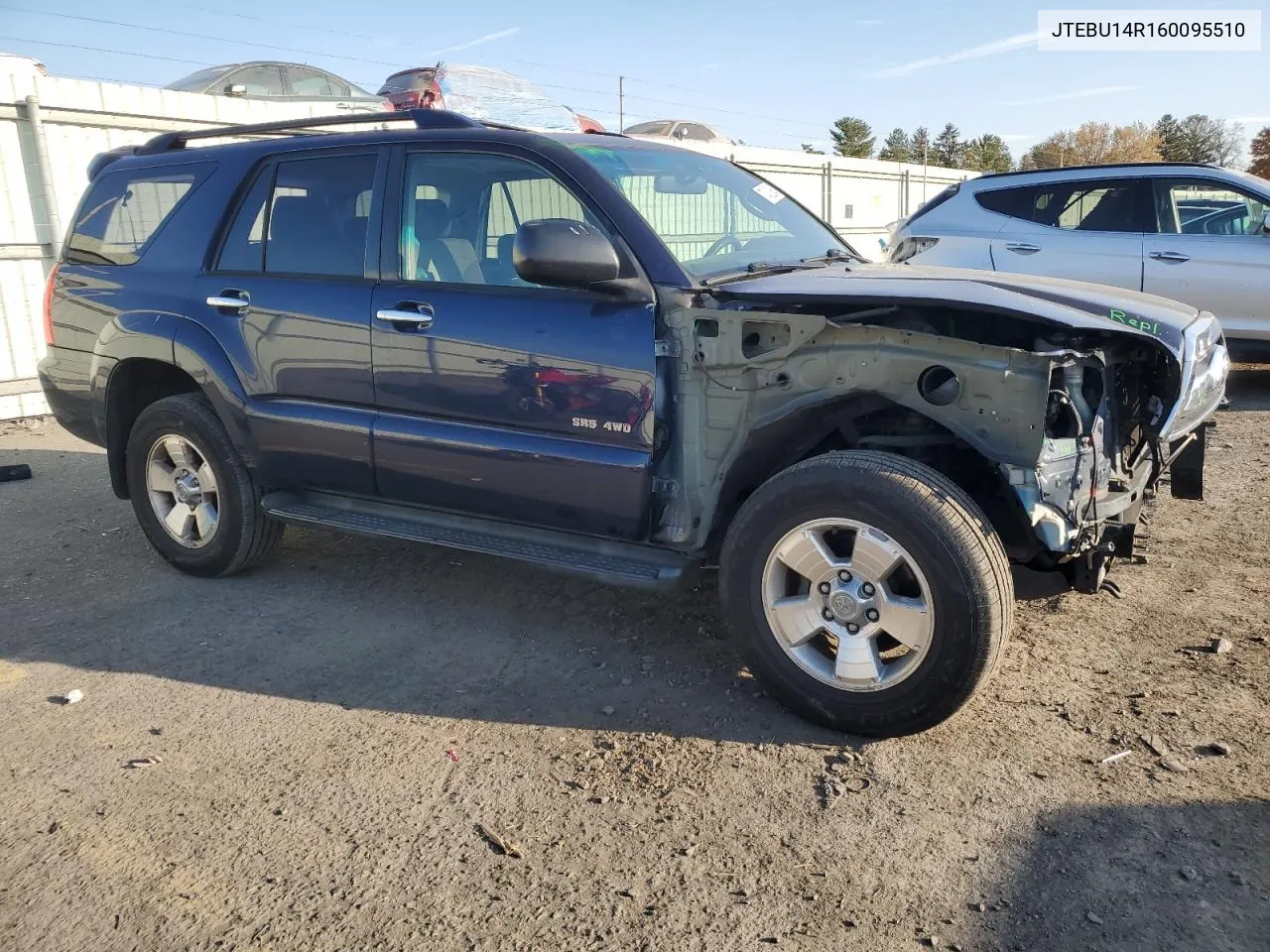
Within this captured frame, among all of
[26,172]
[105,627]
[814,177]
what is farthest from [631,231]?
[814,177]

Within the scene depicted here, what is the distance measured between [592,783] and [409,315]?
1.92m

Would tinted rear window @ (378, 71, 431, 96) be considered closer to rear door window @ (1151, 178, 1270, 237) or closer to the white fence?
the white fence

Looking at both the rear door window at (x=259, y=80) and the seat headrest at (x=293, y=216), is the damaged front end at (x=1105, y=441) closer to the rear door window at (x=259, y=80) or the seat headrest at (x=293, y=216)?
the seat headrest at (x=293, y=216)

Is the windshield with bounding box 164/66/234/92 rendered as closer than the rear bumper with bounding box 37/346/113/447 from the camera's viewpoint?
No

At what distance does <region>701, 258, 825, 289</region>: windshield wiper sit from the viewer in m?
3.52

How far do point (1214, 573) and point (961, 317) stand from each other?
6.34 ft

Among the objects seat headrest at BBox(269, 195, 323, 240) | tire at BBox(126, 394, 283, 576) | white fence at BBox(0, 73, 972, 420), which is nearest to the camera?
seat headrest at BBox(269, 195, 323, 240)

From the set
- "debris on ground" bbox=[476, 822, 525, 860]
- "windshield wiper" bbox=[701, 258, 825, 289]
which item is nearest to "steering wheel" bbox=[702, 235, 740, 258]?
"windshield wiper" bbox=[701, 258, 825, 289]

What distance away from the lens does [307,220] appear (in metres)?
4.27

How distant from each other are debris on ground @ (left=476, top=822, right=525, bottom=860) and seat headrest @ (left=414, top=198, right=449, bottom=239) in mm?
2295

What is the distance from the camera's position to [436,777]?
3.01 metres

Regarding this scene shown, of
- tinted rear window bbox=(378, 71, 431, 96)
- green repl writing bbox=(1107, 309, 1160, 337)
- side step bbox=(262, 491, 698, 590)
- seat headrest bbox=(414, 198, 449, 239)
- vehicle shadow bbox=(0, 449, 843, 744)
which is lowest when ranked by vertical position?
vehicle shadow bbox=(0, 449, 843, 744)

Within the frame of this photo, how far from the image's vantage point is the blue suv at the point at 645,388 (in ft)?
9.91

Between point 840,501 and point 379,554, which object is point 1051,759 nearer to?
point 840,501
